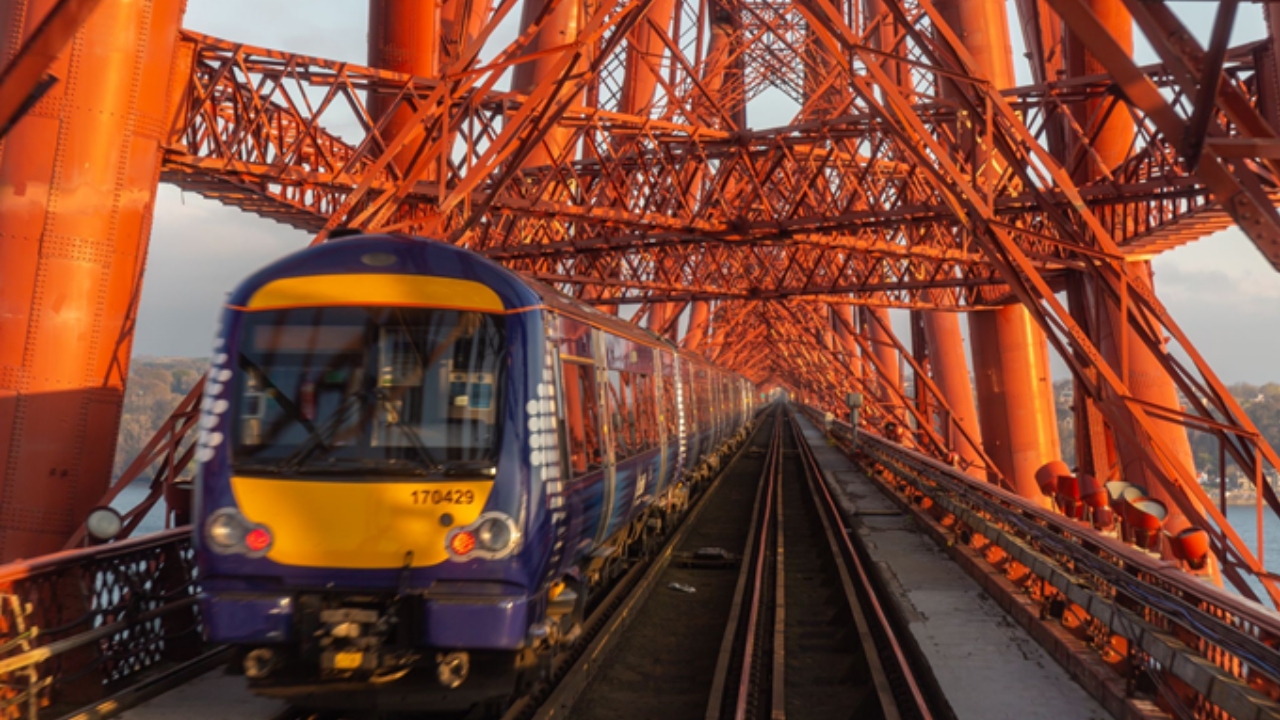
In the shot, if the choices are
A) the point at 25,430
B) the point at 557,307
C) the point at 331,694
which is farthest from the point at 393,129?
the point at 331,694

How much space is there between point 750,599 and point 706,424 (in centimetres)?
963

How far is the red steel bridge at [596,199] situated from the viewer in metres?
5.71

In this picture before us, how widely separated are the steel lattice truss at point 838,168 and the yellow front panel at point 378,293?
3.48m

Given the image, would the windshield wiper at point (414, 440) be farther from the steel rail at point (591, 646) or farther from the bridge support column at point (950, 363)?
the bridge support column at point (950, 363)

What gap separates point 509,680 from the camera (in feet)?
18.3

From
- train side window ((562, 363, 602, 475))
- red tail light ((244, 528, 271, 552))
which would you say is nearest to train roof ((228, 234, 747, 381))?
train side window ((562, 363, 602, 475))

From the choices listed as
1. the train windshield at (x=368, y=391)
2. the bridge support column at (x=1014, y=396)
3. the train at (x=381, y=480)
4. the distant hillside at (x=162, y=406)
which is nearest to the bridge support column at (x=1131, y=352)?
the bridge support column at (x=1014, y=396)

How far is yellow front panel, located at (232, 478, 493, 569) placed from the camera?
5422 mm

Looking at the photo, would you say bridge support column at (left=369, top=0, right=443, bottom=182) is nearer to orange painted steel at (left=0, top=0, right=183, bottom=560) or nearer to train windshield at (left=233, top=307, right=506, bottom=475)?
orange painted steel at (left=0, top=0, right=183, bottom=560)

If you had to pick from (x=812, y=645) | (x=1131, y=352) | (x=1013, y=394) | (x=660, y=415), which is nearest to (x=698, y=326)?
(x=1013, y=394)

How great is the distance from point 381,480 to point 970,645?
17.0ft

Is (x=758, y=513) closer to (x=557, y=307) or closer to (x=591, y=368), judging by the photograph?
(x=591, y=368)

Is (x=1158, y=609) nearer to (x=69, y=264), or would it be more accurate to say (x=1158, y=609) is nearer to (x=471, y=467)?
A: (x=471, y=467)

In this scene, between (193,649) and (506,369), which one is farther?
(193,649)
